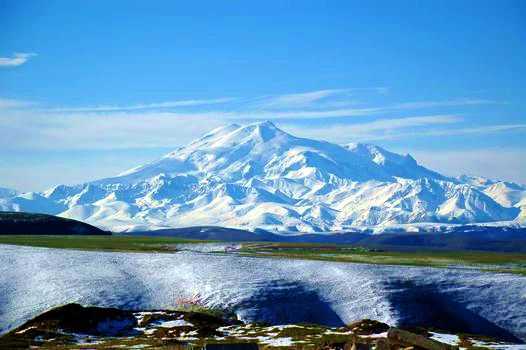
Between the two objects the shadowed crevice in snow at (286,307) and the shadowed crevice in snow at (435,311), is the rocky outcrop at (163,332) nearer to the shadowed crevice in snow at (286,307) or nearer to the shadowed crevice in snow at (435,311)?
the shadowed crevice in snow at (286,307)

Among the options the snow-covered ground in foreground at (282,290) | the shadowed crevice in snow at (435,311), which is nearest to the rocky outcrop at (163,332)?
the snow-covered ground in foreground at (282,290)

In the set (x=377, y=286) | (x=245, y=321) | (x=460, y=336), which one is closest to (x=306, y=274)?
(x=377, y=286)

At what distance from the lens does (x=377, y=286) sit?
407ft

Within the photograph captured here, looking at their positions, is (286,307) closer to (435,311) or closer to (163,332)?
(435,311)

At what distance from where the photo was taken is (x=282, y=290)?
400 ft

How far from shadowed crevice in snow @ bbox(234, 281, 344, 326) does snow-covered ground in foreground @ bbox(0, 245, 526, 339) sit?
0.15m

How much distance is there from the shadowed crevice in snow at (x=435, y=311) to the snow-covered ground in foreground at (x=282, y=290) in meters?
0.15

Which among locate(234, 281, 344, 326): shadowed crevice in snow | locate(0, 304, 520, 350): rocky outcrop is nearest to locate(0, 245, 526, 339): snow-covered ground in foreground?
locate(234, 281, 344, 326): shadowed crevice in snow

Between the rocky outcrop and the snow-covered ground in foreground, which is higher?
the snow-covered ground in foreground

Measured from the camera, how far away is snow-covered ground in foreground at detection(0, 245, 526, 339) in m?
113

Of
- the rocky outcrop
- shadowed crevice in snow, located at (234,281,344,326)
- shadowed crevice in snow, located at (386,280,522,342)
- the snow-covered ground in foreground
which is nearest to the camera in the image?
the rocky outcrop

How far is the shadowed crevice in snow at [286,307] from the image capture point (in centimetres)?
11138

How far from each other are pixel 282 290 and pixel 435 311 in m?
23.5

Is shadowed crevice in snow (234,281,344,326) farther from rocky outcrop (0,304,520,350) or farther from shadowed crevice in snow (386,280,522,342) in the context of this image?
shadowed crevice in snow (386,280,522,342)
